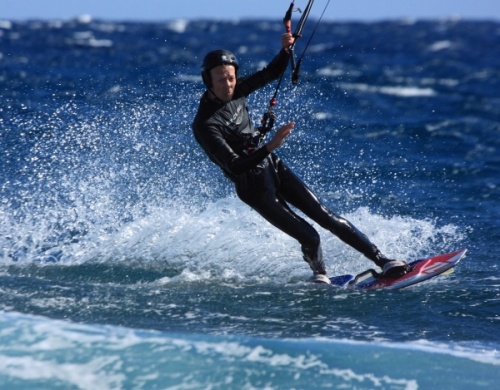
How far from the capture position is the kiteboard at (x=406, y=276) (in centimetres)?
659

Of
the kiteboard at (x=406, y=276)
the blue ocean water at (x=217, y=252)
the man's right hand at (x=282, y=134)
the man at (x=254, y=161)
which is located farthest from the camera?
the kiteboard at (x=406, y=276)

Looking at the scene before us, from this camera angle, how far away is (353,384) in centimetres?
507

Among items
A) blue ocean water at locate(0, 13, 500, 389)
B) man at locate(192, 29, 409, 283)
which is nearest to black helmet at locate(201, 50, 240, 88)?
man at locate(192, 29, 409, 283)

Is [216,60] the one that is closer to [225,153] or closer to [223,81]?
[223,81]

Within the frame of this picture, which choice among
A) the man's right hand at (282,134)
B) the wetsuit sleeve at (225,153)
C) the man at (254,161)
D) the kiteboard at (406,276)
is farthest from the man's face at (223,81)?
the kiteboard at (406,276)

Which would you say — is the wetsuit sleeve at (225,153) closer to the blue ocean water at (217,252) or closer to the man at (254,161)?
the man at (254,161)

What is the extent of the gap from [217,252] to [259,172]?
135 centimetres

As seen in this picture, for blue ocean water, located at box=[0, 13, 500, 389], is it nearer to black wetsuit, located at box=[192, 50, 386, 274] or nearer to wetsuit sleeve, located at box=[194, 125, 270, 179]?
black wetsuit, located at box=[192, 50, 386, 274]

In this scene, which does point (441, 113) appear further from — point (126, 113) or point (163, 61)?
point (163, 61)

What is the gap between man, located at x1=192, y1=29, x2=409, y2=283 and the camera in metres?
6.46

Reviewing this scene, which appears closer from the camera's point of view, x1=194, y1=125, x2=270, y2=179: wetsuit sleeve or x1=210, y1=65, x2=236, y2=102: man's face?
x1=194, y1=125, x2=270, y2=179: wetsuit sleeve

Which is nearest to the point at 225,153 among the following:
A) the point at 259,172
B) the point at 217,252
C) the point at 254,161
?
the point at 254,161

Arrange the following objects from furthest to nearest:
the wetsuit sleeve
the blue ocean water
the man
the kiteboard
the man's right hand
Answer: the kiteboard
the man
the wetsuit sleeve
the man's right hand
the blue ocean water

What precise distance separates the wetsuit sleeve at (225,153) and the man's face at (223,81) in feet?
0.87
